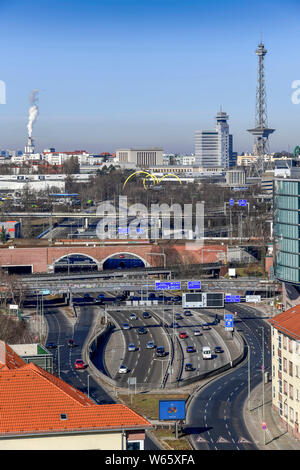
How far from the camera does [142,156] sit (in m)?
96.2

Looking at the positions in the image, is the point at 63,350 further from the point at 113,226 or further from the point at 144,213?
the point at 144,213

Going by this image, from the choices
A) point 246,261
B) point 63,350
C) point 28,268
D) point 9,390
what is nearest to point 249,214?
point 246,261

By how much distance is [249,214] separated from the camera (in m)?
43.0

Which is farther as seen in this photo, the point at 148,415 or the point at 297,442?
the point at 148,415

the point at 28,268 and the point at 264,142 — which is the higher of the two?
the point at 264,142

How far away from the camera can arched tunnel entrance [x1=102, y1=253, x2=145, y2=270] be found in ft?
105

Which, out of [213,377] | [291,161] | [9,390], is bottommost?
[213,377]

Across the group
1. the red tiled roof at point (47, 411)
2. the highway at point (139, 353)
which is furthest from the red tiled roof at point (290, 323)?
the red tiled roof at point (47, 411)

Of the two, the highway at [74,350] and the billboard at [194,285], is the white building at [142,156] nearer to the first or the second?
the highway at [74,350]

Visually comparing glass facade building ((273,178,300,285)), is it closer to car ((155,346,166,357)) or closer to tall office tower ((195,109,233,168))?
car ((155,346,166,357))

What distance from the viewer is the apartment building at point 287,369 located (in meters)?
11.8

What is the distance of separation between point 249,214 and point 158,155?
5493cm

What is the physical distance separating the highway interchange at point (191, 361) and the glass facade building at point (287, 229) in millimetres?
1892

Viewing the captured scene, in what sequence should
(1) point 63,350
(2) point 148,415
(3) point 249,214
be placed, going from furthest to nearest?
1. (3) point 249,214
2. (1) point 63,350
3. (2) point 148,415
